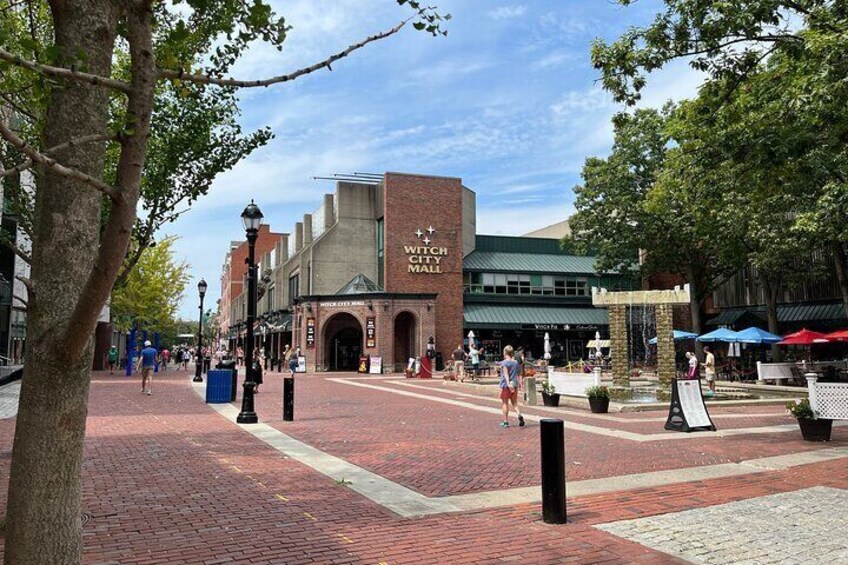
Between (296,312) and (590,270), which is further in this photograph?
(590,270)

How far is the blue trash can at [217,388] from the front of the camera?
18.8 metres

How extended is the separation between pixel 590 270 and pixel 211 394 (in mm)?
37003

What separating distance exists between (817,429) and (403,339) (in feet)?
110

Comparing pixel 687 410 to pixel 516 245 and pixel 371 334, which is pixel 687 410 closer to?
pixel 371 334

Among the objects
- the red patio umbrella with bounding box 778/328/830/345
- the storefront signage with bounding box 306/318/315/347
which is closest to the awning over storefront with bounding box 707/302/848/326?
the red patio umbrella with bounding box 778/328/830/345

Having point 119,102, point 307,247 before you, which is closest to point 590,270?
point 307,247

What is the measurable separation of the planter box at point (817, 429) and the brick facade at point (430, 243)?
32688 mm

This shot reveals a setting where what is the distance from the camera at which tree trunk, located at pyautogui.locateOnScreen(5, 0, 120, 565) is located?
3.12 metres

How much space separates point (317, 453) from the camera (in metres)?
10.1

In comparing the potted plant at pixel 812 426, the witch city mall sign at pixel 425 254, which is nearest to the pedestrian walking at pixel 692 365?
the potted plant at pixel 812 426

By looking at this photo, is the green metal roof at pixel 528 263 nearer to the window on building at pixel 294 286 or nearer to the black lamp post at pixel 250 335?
the window on building at pixel 294 286

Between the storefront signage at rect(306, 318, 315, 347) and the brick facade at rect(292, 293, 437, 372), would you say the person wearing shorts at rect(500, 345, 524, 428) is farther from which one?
the storefront signage at rect(306, 318, 315, 347)

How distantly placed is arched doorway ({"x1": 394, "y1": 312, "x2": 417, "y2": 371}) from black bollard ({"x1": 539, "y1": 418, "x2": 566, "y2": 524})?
35.5 metres

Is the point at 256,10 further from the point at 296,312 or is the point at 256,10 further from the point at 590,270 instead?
the point at 590,270
